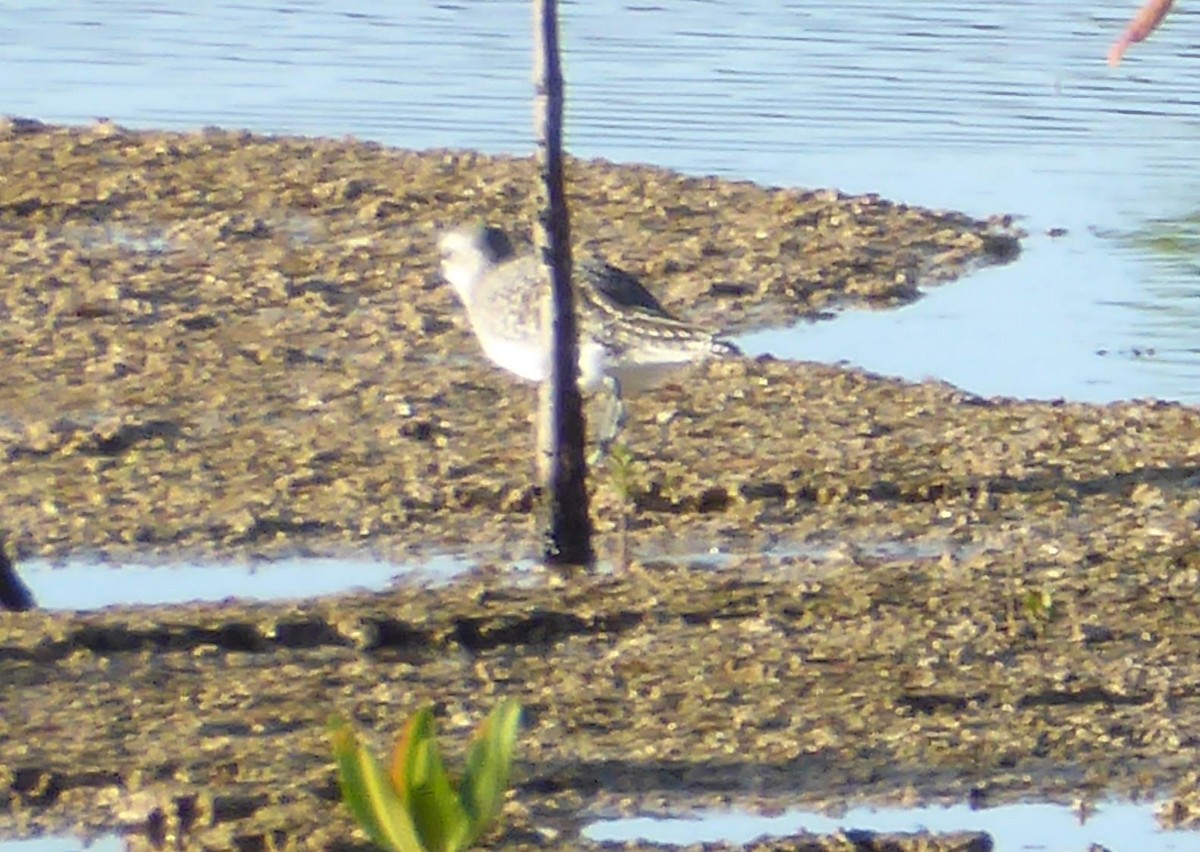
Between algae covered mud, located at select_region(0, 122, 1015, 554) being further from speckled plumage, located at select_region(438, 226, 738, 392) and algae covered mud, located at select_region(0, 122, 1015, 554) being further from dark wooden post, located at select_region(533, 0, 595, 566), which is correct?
dark wooden post, located at select_region(533, 0, 595, 566)

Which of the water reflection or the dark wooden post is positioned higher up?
the dark wooden post

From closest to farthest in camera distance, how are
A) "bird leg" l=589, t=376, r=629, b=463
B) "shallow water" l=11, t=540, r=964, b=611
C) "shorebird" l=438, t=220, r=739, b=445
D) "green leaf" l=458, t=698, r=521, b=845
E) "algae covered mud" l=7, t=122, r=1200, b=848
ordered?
1. "green leaf" l=458, t=698, r=521, b=845
2. "algae covered mud" l=7, t=122, r=1200, b=848
3. "shallow water" l=11, t=540, r=964, b=611
4. "shorebird" l=438, t=220, r=739, b=445
5. "bird leg" l=589, t=376, r=629, b=463

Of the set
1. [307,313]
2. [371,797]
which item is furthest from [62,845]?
[307,313]

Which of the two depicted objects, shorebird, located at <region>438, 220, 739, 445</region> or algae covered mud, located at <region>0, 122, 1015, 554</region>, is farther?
shorebird, located at <region>438, 220, 739, 445</region>

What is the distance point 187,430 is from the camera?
29.9ft

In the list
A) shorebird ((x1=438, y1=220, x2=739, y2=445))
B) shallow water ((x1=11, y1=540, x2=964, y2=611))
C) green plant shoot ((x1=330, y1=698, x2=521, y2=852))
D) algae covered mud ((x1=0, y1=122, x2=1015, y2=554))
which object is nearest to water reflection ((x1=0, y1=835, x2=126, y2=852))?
green plant shoot ((x1=330, y1=698, x2=521, y2=852))

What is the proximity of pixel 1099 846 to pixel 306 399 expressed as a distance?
4173 millimetres

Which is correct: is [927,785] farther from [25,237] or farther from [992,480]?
[25,237]

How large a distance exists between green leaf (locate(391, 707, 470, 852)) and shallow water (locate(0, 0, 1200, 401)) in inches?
211

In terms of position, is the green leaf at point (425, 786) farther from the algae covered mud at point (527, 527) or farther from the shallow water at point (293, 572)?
the shallow water at point (293, 572)

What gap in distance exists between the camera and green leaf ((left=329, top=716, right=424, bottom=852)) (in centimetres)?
507

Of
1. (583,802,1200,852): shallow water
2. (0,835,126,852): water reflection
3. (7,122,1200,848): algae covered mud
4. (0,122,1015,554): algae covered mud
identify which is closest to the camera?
(0,835,126,852): water reflection

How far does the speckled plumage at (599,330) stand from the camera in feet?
28.4

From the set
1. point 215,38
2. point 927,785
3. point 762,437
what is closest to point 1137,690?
point 927,785
